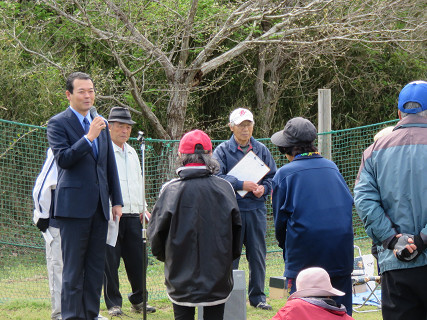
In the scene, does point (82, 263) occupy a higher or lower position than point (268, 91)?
lower

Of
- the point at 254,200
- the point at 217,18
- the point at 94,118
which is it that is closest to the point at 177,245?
the point at 94,118

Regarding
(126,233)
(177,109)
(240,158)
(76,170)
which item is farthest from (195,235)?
(177,109)

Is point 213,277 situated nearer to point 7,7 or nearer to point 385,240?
point 385,240

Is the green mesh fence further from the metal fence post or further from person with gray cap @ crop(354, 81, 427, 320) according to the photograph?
person with gray cap @ crop(354, 81, 427, 320)

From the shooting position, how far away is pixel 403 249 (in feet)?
12.6

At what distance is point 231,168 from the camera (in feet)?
22.5

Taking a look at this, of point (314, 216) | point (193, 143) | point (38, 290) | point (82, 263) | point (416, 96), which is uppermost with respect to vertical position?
point (416, 96)

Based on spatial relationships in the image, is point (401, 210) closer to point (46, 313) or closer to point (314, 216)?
point (314, 216)

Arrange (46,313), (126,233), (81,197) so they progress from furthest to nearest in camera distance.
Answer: (126,233) → (46,313) → (81,197)

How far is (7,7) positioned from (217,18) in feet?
13.5

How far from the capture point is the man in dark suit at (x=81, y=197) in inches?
202

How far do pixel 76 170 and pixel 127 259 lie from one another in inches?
67.8

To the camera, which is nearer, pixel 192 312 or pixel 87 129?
pixel 192 312

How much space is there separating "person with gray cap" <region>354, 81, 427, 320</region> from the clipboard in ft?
8.94
